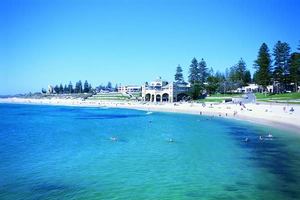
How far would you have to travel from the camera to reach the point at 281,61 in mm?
69562

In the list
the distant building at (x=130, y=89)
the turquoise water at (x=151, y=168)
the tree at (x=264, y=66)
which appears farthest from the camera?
the distant building at (x=130, y=89)

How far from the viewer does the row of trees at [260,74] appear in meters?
69.2

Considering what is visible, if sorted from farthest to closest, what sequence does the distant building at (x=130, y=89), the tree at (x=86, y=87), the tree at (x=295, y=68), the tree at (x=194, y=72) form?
1. the tree at (x=86, y=87)
2. the distant building at (x=130, y=89)
3. the tree at (x=194, y=72)
4. the tree at (x=295, y=68)

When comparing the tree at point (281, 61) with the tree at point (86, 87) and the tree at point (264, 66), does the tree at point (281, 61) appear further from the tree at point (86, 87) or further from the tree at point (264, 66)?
the tree at point (86, 87)

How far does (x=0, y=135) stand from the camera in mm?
35938

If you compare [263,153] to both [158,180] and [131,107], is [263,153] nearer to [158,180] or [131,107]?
[158,180]

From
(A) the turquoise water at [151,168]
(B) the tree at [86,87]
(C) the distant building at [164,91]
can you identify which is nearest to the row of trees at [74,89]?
(B) the tree at [86,87]

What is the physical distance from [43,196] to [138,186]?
414 centimetres

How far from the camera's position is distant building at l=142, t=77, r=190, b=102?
9281cm

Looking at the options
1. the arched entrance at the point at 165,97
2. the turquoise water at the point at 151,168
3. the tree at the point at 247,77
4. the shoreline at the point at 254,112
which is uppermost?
the tree at the point at 247,77

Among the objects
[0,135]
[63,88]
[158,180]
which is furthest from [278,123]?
[63,88]

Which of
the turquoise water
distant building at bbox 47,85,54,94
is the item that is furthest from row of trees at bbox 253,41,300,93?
distant building at bbox 47,85,54,94

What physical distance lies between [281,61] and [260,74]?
4.71 metres

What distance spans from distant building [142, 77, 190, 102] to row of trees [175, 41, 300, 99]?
10.4ft
